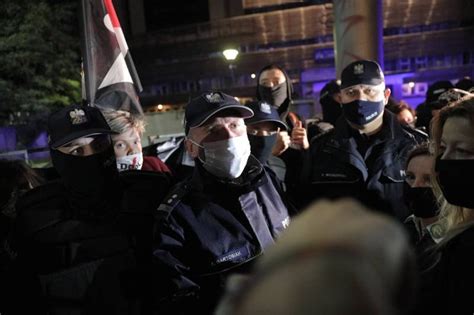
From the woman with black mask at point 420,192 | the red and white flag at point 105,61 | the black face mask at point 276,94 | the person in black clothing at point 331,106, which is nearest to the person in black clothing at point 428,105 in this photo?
the person in black clothing at point 331,106

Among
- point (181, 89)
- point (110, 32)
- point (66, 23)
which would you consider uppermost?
point (66, 23)

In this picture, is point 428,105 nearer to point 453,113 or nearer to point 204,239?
point 453,113

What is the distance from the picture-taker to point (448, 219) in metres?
1.42

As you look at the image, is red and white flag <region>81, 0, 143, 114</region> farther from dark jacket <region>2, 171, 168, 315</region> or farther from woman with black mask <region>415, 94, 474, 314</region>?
woman with black mask <region>415, 94, 474, 314</region>

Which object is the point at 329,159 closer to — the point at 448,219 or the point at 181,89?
the point at 448,219

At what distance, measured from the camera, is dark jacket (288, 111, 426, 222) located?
263 cm

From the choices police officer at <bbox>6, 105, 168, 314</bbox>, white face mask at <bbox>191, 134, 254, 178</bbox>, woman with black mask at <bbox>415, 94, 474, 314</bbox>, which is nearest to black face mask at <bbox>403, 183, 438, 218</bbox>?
woman with black mask at <bbox>415, 94, 474, 314</bbox>

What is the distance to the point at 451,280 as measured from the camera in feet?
3.64

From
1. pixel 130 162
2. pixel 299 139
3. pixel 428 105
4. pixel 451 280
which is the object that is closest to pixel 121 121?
pixel 130 162

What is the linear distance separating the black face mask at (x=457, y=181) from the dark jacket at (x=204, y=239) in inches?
32.3

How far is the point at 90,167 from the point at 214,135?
667mm

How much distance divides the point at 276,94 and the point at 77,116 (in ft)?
7.46

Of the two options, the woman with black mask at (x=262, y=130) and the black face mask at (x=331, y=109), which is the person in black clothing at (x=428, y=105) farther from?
the woman with black mask at (x=262, y=130)

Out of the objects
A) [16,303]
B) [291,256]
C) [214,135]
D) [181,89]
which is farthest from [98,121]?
[181,89]
